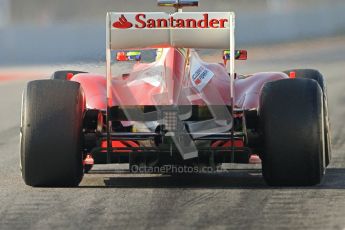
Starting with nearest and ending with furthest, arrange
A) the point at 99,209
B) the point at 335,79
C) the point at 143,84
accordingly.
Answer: the point at 99,209 < the point at 143,84 < the point at 335,79

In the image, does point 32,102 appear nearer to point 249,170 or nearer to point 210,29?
point 210,29

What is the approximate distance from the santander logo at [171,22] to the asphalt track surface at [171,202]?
1425mm

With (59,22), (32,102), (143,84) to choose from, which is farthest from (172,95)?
(59,22)

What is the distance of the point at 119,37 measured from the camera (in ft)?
33.9

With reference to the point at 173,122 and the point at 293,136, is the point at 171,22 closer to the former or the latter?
the point at 173,122

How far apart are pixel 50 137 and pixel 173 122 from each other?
1.11 metres

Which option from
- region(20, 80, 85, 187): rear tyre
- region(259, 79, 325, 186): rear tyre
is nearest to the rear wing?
region(20, 80, 85, 187): rear tyre

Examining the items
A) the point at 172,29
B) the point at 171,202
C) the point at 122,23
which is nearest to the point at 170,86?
the point at 172,29

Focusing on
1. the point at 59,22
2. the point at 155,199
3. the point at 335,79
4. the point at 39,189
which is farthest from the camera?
the point at 59,22

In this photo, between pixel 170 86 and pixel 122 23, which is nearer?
pixel 122 23

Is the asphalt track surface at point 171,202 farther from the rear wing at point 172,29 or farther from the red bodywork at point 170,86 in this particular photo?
the rear wing at point 172,29

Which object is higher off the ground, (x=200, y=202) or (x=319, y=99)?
(x=319, y=99)

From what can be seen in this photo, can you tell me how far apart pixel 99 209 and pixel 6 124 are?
9276mm

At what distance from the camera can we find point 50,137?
10.0 metres
